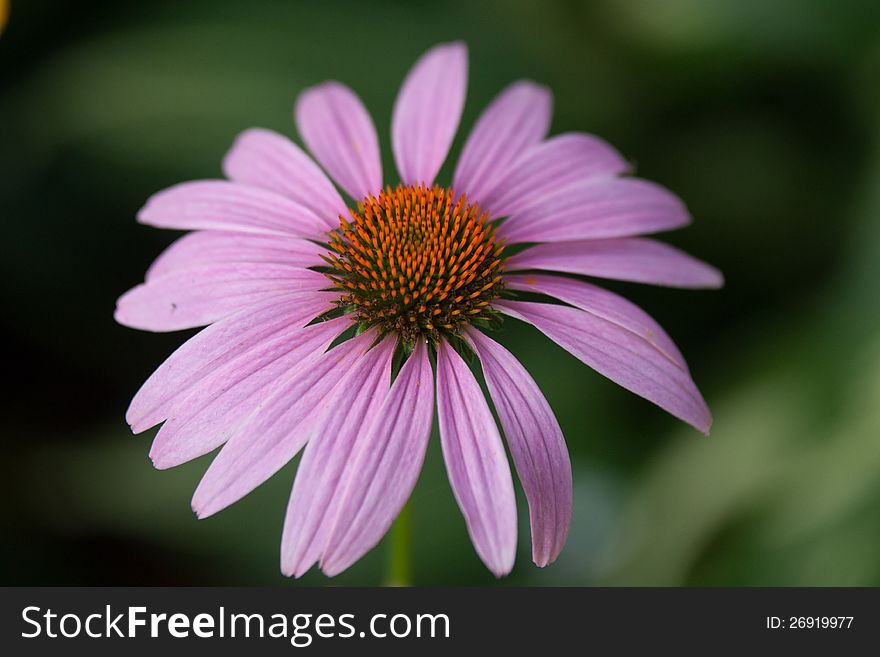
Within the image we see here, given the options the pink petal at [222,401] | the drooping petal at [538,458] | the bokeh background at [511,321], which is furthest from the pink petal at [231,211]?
the bokeh background at [511,321]

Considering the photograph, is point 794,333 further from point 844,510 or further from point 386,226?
point 386,226

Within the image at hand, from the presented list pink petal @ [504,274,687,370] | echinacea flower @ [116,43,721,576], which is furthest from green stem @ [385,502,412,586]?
pink petal @ [504,274,687,370]

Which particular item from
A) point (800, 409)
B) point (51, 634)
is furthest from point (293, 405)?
point (800, 409)

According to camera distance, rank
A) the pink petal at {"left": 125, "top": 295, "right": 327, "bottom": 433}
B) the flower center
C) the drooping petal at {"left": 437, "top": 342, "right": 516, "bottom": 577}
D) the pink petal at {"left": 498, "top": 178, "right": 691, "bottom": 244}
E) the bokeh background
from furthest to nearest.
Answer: the bokeh background
the pink petal at {"left": 498, "top": 178, "right": 691, "bottom": 244}
the flower center
the pink petal at {"left": 125, "top": 295, "right": 327, "bottom": 433}
the drooping petal at {"left": 437, "top": 342, "right": 516, "bottom": 577}

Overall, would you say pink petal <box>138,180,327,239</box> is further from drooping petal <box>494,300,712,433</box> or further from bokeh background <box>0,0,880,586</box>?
bokeh background <box>0,0,880,586</box>

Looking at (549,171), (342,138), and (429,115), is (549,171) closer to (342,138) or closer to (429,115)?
(429,115)

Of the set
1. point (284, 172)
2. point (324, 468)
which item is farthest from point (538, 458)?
point (284, 172)

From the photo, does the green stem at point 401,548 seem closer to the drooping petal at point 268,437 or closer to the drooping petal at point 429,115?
the drooping petal at point 268,437
